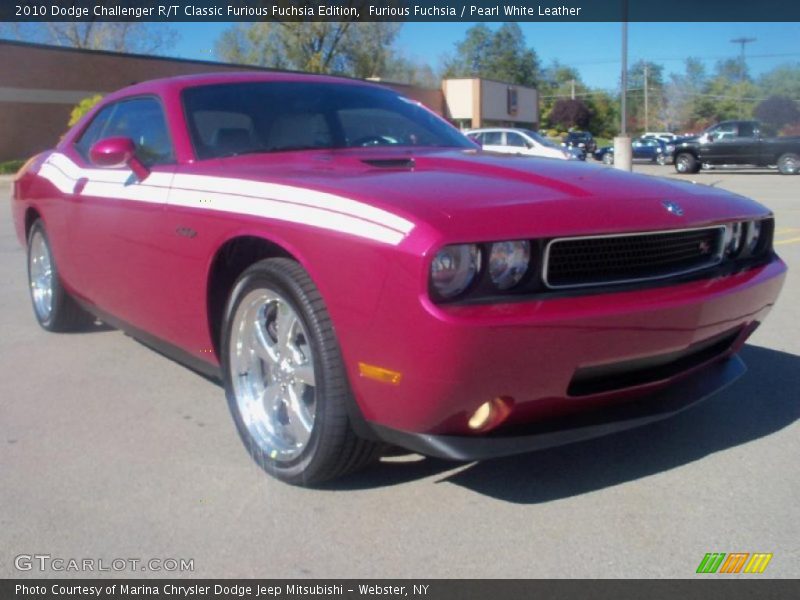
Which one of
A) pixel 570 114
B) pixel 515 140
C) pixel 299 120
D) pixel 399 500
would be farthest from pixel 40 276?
pixel 570 114

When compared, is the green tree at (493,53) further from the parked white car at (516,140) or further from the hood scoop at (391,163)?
the hood scoop at (391,163)

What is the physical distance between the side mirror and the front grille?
6.89 ft

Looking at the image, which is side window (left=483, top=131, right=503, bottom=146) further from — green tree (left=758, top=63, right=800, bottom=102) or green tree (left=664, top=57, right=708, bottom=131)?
green tree (left=664, top=57, right=708, bottom=131)

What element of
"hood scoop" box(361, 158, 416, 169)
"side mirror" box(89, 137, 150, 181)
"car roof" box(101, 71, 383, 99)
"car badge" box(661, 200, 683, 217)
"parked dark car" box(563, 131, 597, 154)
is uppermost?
"car roof" box(101, 71, 383, 99)

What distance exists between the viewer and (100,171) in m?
4.65

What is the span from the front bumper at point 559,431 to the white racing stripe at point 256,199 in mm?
636

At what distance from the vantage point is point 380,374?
2791 mm

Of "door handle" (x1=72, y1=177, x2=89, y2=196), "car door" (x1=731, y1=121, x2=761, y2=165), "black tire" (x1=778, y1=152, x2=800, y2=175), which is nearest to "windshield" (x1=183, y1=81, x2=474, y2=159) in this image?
"door handle" (x1=72, y1=177, x2=89, y2=196)

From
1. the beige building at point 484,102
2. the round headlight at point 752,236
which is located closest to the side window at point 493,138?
the beige building at point 484,102

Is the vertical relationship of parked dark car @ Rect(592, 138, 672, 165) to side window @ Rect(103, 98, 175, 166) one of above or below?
below

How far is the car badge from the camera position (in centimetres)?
315

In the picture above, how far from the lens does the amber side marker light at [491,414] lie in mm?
2805

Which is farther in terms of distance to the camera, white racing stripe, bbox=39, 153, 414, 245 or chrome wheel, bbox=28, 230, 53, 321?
chrome wheel, bbox=28, 230, 53, 321

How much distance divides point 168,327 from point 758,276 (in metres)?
2.44
